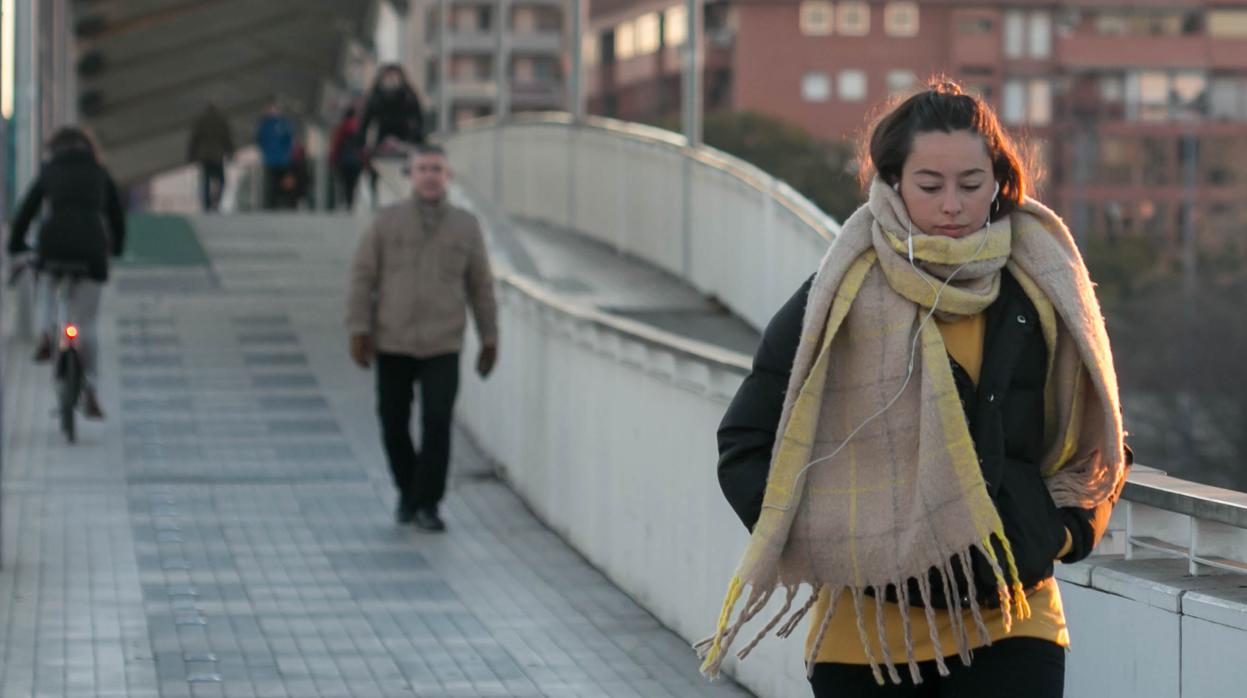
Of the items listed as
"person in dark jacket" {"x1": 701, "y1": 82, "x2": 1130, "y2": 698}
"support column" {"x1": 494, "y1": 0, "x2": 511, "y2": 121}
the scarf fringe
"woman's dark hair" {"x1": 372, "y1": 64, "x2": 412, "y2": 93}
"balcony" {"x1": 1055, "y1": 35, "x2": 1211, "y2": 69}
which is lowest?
the scarf fringe

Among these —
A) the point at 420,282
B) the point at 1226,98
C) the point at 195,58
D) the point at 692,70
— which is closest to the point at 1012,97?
the point at 1226,98

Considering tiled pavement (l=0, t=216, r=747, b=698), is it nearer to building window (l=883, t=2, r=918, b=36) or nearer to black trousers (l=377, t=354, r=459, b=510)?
black trousers (l=377, t=354, r=459, b=510)

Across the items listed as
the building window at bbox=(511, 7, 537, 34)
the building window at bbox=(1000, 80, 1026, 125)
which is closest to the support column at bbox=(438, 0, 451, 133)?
the building window at bbox=(1000, 80, 1026, 125)

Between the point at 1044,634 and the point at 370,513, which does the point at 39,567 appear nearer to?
the point at 370,513

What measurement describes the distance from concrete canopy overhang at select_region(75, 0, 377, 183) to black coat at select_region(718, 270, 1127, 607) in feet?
152

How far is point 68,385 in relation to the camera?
12.8 metres

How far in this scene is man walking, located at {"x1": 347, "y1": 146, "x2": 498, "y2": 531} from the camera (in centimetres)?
1033

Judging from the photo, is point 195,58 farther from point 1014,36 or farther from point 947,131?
point 947,131

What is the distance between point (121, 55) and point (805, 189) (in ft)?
105

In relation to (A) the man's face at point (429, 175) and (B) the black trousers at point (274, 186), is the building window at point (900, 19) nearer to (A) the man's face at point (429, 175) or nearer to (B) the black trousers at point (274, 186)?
(B) the black trousers at point (274, 186)

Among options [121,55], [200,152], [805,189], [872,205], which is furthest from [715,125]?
[872,205]

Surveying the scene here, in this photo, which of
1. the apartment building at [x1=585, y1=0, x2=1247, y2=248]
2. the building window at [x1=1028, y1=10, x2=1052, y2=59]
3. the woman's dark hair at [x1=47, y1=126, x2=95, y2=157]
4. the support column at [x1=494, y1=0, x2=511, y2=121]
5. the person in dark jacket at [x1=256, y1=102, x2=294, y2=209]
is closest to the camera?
the woman's dark hair at [x1=47, y1=126, x2=95, y2=157]

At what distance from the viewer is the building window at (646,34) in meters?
108

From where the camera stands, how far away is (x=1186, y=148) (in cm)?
10875
